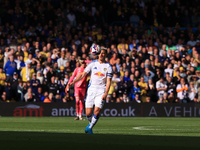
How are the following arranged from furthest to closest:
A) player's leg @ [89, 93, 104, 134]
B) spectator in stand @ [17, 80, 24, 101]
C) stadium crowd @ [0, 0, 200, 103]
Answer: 1. stadium crowd @ [0, 0, 200, 103]
2. spectator in stand @ [17, 80, 24, 101]
3. player's leg @ [89, 93, 104, 134]

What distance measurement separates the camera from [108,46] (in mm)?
22594

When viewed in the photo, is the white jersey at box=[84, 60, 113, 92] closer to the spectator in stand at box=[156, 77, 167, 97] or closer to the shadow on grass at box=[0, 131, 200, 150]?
the shadow on grass at box=[0, 131, 200, 150]

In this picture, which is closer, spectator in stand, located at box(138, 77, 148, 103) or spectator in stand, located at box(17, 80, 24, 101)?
spectator in stand, located at box(17, 80, 24, 101)

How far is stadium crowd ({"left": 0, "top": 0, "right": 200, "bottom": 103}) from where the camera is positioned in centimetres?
2012

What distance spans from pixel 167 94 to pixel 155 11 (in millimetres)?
7596

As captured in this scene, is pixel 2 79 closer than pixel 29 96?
No

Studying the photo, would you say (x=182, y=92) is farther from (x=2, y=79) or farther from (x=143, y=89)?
(x=2, y=79)

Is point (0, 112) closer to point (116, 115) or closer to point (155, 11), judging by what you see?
point (116, 115)

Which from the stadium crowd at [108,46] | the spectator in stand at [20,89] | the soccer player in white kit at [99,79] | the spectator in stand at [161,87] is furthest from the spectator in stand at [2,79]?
the soccer player in white kit at [99,79]

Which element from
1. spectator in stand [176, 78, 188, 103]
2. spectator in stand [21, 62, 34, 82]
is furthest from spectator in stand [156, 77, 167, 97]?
spectator in stand [21, 62, 34, 82]

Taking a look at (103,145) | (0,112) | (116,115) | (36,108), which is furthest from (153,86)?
(103,145)

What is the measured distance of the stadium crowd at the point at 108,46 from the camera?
2012cm

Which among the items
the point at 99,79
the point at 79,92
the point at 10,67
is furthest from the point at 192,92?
the point at 99,79

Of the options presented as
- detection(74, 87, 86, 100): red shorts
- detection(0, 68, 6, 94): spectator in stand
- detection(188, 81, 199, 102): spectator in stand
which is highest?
detection(0, 68, 6, 94): spectator in stand
